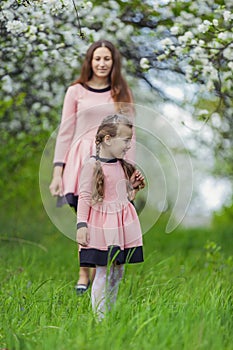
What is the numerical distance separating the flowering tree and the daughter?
97cm

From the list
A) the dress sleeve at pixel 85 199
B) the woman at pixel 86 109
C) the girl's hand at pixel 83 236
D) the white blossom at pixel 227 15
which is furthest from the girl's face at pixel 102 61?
the girl's hand at pixel 83 236

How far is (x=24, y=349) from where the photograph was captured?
2.76 metres

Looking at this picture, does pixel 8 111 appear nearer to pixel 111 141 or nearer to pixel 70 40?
pixel 70 40

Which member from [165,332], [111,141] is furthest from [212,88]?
[165,332]

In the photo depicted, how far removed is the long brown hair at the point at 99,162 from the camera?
3424 mm

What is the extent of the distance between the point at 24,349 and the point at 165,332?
1.79ft

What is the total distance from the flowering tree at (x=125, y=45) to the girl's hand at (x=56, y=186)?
888 millimetres

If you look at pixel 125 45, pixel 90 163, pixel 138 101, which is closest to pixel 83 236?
pixel 90 163

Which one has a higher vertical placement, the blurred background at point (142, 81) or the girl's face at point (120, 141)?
the blurred background at point (142, 81)

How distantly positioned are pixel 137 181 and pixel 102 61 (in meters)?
1.06

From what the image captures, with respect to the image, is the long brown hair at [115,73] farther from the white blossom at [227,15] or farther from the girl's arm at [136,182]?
the girl's arm at [136,182]

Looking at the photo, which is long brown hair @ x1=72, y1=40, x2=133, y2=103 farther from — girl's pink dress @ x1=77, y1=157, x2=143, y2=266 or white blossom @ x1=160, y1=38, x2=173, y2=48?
girl's pink dress @ x1=77, y1=157, x2=143, y2=266

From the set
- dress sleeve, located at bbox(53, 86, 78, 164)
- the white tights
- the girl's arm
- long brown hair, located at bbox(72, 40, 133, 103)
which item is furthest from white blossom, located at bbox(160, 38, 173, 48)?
the white tights

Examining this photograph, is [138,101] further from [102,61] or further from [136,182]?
[136,182]
